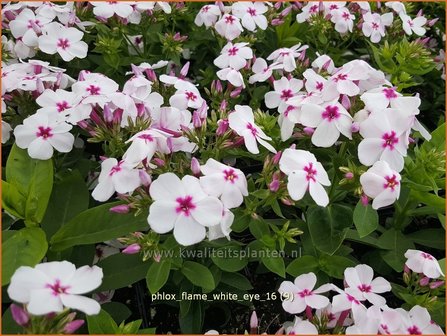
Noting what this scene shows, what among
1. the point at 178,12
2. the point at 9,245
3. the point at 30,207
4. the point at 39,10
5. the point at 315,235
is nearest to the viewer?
the point at 9,245

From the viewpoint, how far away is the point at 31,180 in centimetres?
171

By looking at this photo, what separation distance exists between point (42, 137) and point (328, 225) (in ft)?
3.24

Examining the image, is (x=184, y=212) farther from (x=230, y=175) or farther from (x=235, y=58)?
(x=235, y=58)

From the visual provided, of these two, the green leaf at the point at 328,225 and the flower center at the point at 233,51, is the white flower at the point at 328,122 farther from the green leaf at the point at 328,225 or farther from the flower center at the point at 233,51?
the flower center at the point at 233,51

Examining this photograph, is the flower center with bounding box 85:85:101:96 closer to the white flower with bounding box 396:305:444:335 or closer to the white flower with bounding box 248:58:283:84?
the white flower with bounding box 248:58:283:84

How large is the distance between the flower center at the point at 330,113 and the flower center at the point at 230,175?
0.39 meters

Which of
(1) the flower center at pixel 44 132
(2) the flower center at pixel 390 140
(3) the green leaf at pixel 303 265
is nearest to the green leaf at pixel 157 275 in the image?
(3) the green leaf at pixel 303 265

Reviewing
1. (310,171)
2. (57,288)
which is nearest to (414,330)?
(310,171)

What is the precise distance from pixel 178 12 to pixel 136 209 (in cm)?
129

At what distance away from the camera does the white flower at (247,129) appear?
1668mm

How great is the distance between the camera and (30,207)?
5.49ft

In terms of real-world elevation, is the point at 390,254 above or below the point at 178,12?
below

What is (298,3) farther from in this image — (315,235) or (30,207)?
(30,207)

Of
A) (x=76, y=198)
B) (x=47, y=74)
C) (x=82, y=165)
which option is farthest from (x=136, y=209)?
(x=47, y=74)
